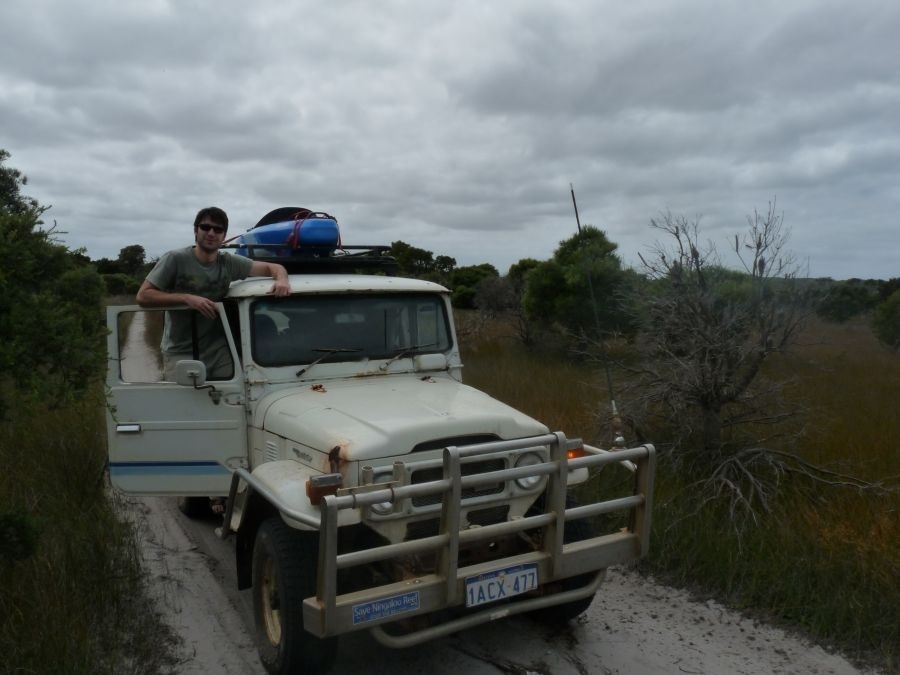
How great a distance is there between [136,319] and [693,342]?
4.41m

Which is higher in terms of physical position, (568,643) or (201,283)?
(201,283)

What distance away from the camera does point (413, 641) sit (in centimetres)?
344

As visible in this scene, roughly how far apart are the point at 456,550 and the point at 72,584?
250 cm

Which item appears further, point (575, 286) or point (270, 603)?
point (575, 286)

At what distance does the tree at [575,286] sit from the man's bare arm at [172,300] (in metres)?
8.00

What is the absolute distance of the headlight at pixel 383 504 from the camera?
11.5ft

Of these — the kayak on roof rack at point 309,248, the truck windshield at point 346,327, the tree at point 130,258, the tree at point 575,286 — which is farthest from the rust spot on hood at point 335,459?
the tree at point 130,258

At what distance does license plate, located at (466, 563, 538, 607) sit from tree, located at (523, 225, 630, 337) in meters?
8.51

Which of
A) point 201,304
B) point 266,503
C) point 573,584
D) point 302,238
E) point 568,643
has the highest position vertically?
point 302,238

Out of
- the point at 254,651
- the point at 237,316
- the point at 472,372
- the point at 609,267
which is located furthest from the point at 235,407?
the point at 609,267

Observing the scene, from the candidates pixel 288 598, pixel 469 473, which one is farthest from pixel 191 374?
pixel 469 473

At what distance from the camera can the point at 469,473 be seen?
3932 millimetres

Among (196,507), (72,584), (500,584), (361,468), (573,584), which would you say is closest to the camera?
(500,584)

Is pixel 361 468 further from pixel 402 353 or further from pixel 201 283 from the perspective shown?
pixel 201 283
